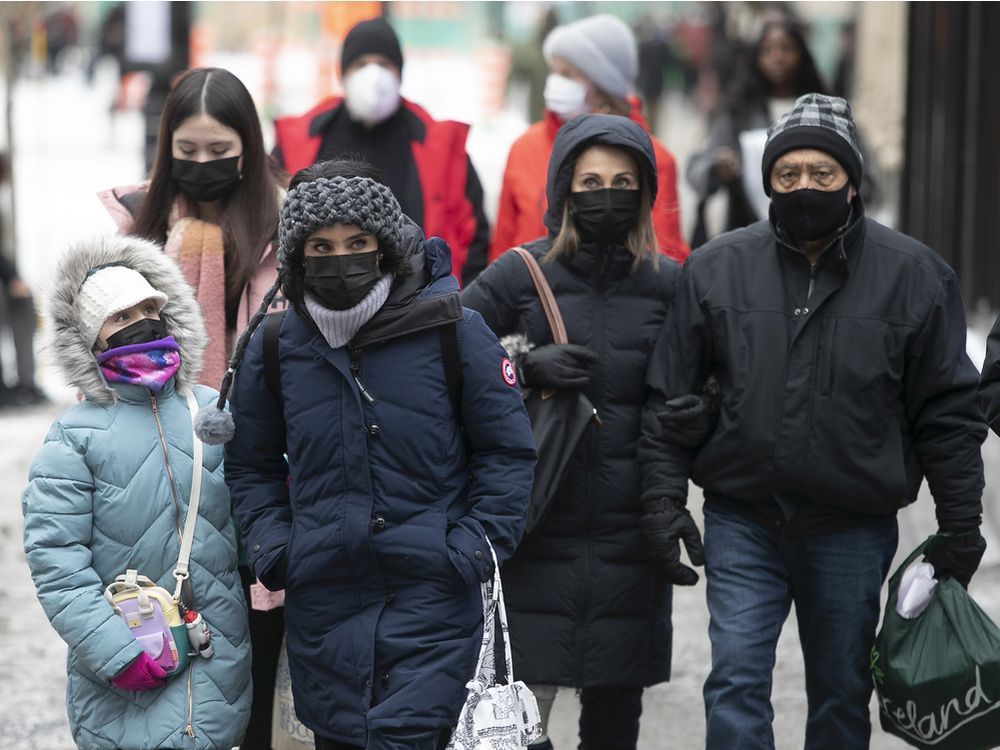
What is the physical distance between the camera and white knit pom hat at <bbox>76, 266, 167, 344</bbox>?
4207 millimetres

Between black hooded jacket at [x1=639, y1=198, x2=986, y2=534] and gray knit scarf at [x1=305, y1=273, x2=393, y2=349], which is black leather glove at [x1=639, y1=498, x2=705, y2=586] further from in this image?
gray knit scarf at [x1=305, y1=273, x2=393, y2=349]

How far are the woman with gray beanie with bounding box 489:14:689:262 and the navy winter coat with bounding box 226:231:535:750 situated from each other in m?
2.35

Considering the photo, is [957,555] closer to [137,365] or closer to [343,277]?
[343,277]

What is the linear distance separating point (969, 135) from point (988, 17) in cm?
73

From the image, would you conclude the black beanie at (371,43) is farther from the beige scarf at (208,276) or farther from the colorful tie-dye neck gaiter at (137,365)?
the colorful tie-dye neck gaiter at (137,365)

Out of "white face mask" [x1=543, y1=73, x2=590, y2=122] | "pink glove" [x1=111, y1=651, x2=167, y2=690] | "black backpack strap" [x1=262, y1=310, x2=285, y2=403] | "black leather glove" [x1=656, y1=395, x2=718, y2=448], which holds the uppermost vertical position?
"white face mask" [x1=543, y1=73, x2=590, y2=122]

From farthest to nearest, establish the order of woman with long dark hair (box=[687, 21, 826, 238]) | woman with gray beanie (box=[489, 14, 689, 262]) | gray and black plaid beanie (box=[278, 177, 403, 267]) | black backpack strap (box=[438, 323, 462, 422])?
woman with long dark hair (box=[687, 21, 826, 238]) < woman with gray beanie (box=[489, 14, 689, 262]) < black backpack strap (box=[438, 323, 462, 422]) < gray and black plaid beanie (box=[278, 177, 403, 267])

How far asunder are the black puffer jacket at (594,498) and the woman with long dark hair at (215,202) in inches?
28.4

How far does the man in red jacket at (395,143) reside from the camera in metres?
6.41

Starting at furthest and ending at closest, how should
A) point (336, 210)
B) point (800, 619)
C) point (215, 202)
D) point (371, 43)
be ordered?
point (371, 43) → point (215, 202) → point (800, 619) → point (336, 210)

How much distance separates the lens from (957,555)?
177 inches

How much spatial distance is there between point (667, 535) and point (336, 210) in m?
1.33

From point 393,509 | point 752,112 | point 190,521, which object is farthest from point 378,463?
point 752,112

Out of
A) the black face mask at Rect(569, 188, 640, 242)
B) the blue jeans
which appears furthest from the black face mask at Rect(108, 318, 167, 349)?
the blue jeans
